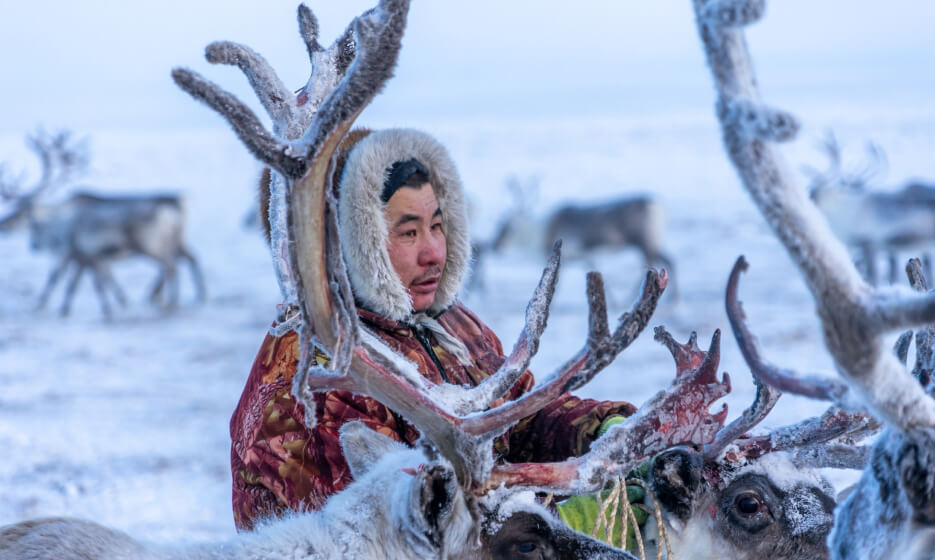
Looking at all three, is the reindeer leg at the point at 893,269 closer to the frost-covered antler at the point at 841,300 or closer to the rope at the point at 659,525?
the rope at the point at 659,525

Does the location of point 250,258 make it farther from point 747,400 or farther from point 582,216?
point 747,400

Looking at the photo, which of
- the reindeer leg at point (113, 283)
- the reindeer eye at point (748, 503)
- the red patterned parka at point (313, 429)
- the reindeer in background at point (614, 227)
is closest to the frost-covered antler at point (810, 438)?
the reindeer eye at point (748, 503)

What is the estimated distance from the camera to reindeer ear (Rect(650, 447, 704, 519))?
7.54ft

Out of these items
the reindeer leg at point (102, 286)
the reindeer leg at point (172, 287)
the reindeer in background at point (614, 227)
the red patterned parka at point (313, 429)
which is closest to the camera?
the red patterned parka at point (313, 429)

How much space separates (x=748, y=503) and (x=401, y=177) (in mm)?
1218

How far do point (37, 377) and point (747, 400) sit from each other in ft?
19.8

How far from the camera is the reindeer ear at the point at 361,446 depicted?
2.09m

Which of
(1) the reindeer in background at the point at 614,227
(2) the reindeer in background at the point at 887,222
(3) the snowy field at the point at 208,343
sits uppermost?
(2) the reindeer in background at the point at 887,222

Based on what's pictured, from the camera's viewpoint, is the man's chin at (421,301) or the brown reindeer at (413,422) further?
the man's chin at (421,301)

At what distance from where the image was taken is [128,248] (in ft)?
42.1

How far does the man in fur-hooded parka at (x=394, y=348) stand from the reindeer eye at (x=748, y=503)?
0.38m

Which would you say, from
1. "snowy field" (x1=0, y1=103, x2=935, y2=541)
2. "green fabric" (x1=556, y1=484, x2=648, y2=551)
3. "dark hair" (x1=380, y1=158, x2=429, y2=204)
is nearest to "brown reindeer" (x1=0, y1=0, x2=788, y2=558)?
"green fabric" (x1=556, y1=484, x2=648, y2=551)

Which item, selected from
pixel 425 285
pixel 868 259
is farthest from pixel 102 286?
pixel 425 285

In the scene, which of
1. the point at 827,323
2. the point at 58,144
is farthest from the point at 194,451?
the point at 58,144
